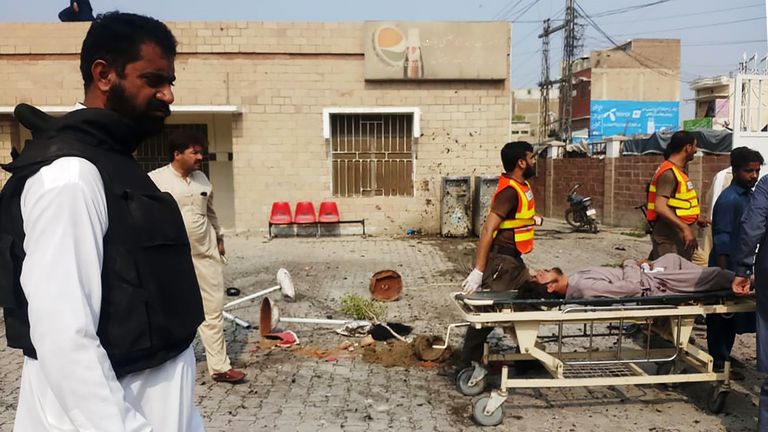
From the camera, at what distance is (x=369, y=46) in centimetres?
1288

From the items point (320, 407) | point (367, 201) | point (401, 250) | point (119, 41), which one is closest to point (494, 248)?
point (320, 407)

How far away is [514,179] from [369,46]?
9156 mm

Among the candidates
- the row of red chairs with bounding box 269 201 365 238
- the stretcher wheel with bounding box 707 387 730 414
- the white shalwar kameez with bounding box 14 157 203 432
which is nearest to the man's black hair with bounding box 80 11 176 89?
the white shalwar kameez with bounding box 14 157 203 432

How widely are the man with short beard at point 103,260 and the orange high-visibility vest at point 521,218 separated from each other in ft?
10.5

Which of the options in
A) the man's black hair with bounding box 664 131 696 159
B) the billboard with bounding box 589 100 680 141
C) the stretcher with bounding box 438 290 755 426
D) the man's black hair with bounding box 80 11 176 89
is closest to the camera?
the man's black hair with bounding box 80 11 176 89

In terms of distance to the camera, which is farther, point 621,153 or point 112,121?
point 621,153

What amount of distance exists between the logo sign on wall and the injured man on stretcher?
949cm

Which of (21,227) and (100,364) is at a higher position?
(21,227)

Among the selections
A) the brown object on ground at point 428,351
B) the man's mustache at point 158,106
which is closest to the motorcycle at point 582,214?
the brown object on ground at point 428,351

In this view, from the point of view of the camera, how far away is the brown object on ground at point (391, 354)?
5098mm

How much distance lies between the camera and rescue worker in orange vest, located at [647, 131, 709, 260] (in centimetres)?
508

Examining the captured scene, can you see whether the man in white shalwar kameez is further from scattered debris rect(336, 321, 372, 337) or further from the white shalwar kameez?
the white shalwar kameez

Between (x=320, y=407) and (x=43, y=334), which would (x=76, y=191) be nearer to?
(x=43, y=334)

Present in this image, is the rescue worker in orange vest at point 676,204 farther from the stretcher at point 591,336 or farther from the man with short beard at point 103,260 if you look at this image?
the man with short beard at point 103,260
